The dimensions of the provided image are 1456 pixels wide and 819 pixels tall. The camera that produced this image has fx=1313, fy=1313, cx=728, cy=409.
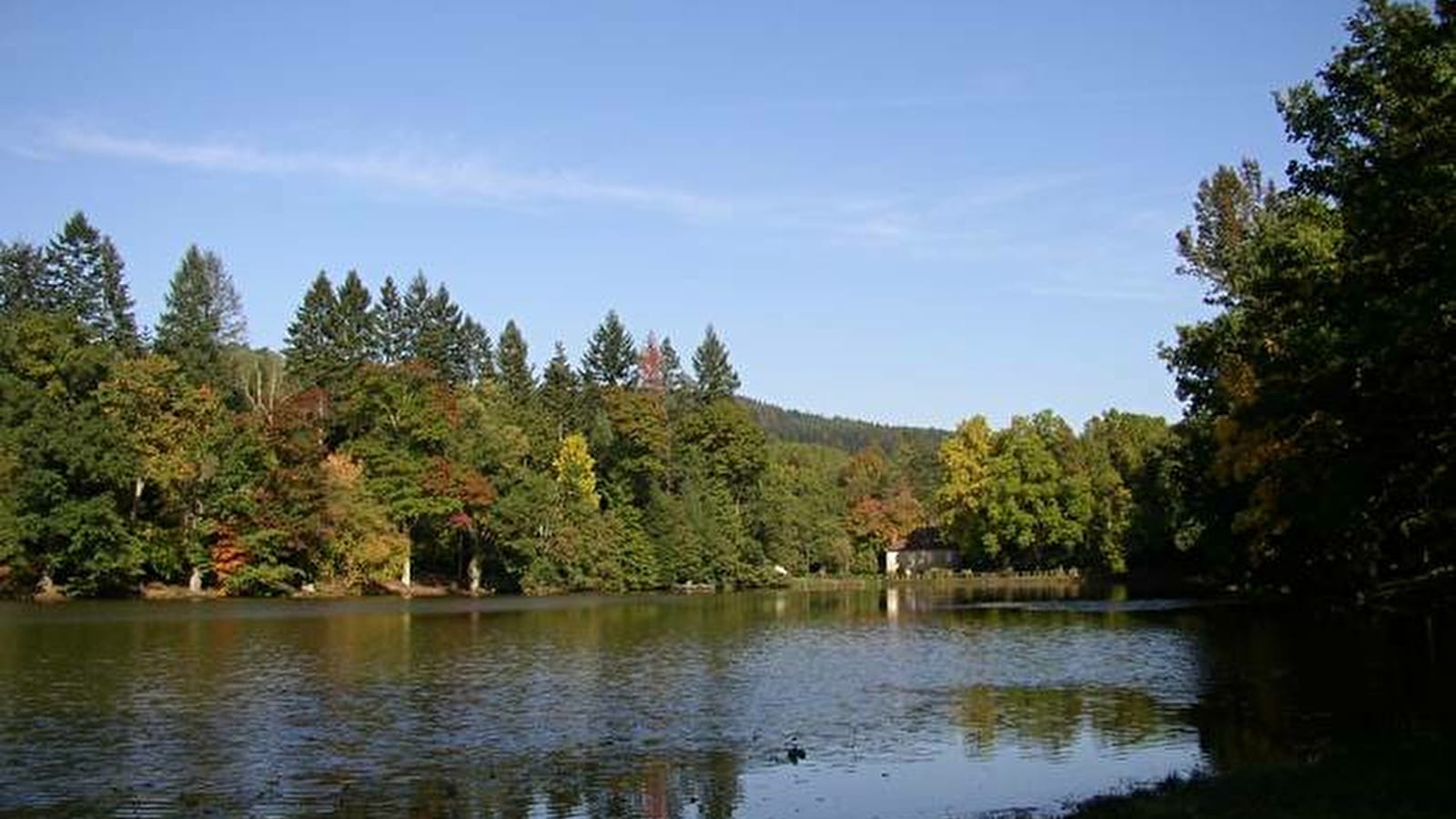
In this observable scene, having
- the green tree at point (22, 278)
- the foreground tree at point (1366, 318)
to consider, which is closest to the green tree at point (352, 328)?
the green tree at point (22, 278)

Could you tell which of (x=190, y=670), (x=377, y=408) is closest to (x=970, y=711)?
(x=190, y=670)

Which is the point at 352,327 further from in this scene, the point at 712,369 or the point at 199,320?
the point at 712,369

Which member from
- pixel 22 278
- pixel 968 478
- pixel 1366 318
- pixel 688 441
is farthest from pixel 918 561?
pixel 1366 318

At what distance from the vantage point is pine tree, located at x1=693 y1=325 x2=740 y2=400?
5522 inches

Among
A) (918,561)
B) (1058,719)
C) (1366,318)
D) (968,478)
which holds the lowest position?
(1058,719)

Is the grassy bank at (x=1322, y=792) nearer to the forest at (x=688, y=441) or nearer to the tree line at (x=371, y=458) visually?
the forest at (x=688, y=441)

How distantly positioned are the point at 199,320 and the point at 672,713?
89.3 m

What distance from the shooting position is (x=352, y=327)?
10906 cm

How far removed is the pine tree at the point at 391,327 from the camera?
11431cm

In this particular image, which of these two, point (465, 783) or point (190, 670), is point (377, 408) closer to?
point (190, 670)

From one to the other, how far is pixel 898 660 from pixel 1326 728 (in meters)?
19.0

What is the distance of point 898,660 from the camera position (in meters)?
42.0

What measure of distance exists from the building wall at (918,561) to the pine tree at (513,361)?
54.1m

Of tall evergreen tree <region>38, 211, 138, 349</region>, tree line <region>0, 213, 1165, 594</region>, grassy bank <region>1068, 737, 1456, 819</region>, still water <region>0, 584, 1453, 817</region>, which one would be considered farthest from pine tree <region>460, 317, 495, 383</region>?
grassy bank <region>1068, 737, 1456, 819</region>
